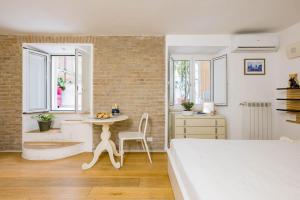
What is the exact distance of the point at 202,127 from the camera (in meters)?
3.95

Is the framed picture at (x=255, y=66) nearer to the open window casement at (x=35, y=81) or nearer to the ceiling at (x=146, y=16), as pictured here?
the ceiling at (x=146, y=16)

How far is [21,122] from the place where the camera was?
4094 millimetres

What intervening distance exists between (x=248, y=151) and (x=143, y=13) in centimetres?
236

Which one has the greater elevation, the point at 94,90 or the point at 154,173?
the point at 94,90

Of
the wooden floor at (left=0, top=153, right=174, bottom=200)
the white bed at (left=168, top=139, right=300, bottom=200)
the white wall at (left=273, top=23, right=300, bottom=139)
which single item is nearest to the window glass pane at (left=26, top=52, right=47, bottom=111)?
the wooden floor at (left=0, top=153, right=174, bottom=200)

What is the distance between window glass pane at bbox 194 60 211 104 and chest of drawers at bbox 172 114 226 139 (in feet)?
2.84

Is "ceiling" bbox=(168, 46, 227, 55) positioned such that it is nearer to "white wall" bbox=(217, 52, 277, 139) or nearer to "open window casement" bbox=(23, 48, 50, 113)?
"white wall" bbox=(217, 52, 277, 139)

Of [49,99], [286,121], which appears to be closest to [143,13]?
[286,121]

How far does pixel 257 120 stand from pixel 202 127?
114 cm

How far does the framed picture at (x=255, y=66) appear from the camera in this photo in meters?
4.00

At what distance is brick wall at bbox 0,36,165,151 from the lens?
406 centimetres

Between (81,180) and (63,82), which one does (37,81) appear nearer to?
(63,82)

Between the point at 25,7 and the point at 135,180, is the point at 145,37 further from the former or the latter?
the point at 135,180

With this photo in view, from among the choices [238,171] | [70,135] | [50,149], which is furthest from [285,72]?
A: [50,149]
